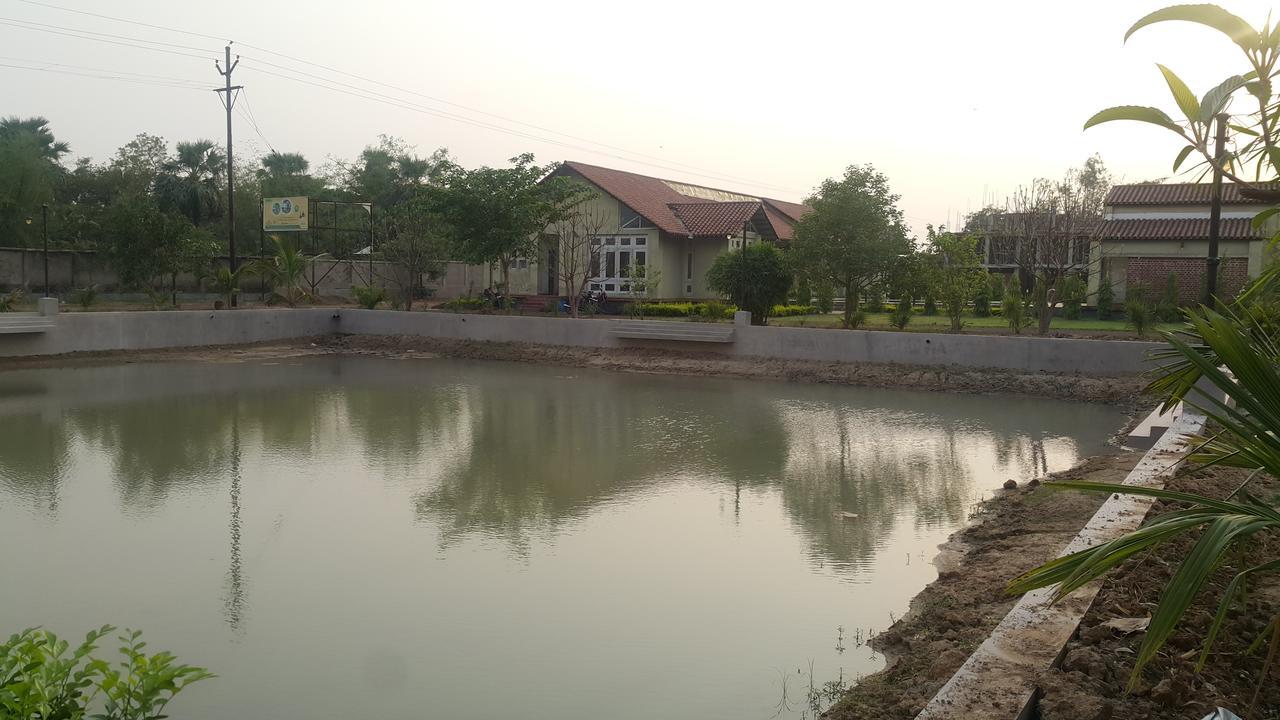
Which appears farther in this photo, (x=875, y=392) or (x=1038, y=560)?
(x=875, y=392)

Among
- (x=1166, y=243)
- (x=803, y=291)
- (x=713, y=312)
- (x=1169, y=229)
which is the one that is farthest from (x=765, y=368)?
(x=1169, y=229)

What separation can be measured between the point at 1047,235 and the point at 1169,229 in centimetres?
897

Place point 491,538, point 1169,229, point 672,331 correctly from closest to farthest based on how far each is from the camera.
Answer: point 491,538 → point 672,331 → point 1169,229

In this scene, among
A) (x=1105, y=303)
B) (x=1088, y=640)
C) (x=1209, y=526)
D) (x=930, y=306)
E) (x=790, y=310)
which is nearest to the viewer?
(x=1209, y=526)

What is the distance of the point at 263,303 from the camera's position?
29359mm

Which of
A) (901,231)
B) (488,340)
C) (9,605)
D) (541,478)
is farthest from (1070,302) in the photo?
(9,605)

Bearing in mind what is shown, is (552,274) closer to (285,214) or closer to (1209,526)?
(285,214)

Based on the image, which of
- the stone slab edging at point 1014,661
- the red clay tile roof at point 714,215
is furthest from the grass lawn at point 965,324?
the stone slab edging at point 1014,661

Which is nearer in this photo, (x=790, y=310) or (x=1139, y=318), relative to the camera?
(x=1139, y=318)

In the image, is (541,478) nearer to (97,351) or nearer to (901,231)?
(97,351)

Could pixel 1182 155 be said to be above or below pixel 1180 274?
below

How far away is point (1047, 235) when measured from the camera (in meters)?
21.2

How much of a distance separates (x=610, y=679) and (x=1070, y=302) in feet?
76.6

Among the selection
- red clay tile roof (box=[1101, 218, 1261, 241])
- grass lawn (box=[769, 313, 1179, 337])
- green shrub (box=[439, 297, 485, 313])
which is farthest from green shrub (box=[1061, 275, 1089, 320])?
green shrub (box=[439, 297, 485, 313])
